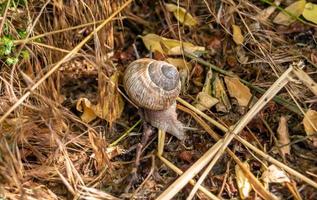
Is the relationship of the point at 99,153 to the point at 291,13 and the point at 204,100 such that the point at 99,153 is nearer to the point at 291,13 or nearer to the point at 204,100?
the point at 204,100

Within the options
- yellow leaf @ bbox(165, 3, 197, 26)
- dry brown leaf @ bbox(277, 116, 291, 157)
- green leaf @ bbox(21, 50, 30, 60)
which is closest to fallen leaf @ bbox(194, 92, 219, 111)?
dry brown leaf @ bbox(277, 116, 291, 157)

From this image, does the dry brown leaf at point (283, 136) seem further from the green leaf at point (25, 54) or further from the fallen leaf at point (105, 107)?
the green leaf at point (25, 54)

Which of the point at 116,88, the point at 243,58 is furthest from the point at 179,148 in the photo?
the point at 243,58

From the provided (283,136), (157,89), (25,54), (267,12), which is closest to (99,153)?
(157,89)

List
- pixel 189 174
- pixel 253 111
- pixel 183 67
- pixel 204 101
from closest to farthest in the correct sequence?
pixel 189 174
pixel 253 111
pixel 204 101
pixel 183 67

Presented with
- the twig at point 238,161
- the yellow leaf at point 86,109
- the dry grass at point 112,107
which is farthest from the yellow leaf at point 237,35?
the yellow leaf at point 86,109

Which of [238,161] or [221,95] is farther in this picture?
[221,95]
